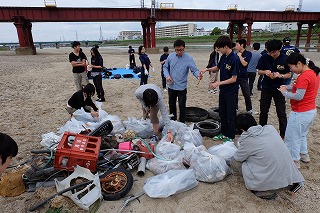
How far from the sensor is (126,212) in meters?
2.35

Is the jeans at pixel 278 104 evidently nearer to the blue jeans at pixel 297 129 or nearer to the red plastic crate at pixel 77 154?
the blue jeans at pixel 297 129

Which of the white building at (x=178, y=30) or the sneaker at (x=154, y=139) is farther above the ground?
the white building at (x=178, y=30)

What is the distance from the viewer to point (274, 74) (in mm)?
3363

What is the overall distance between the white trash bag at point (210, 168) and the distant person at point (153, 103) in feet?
2.37

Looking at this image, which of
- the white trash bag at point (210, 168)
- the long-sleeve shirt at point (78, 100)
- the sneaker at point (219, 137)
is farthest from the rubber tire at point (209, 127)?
the long-sleeve shirt at point (78, 100)

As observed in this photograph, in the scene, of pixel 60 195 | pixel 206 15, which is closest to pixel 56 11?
pixel 206 15

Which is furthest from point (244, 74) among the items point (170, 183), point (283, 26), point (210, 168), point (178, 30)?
point (178, 30)

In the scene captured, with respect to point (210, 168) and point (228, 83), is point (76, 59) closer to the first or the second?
point (228, 83)

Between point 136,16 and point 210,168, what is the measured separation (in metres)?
23.9

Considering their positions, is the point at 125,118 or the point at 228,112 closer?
the point at 228,112

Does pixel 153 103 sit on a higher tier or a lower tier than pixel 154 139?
higher

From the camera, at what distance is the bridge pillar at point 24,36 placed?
21.8 metres

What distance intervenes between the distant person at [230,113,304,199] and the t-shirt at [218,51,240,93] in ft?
3.44

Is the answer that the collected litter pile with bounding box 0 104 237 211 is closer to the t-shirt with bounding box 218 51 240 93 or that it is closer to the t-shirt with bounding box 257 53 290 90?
the t-shirt with bounding box 218 51 240 93
